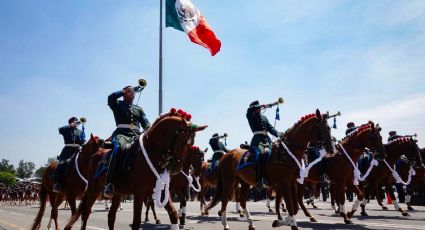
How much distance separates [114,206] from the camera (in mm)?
8711

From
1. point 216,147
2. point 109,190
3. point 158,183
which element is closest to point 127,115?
point 109,190

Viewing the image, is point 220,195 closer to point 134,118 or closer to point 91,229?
point 91,229

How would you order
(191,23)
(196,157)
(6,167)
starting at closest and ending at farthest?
(191,23) → (196,157) → (6,167)

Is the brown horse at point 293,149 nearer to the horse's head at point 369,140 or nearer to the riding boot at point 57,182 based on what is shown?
the horse's head at point 369,140

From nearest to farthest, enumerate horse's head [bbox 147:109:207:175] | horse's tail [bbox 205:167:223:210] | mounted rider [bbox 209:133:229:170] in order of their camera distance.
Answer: horse's head [bbox 147:109:207:175], horse's tail [bbox 205:167:223:210], mounted rider [bbox 209:133:229:170]

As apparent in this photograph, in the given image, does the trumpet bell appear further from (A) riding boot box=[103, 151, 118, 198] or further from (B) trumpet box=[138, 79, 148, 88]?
(A) riding boot box=[103, 151, 118, 198]

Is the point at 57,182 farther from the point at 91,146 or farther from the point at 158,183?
the point at 158,183

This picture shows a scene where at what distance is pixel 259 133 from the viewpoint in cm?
1193

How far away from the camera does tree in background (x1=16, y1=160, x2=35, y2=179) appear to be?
173 meters

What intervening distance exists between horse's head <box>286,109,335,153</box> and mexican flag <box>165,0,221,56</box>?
6.88 m

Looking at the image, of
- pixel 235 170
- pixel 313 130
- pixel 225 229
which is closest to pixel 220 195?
pixel 235 170

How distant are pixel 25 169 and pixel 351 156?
187462 millimetres

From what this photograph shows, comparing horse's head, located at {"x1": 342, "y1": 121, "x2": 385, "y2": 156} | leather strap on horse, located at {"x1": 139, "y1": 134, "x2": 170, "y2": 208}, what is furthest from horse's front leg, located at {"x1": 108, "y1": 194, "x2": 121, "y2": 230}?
horse's head, located at {"x1": 342, "y1": 121, "x2": 385, "y2": 156}

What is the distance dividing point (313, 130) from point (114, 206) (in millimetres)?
5412
